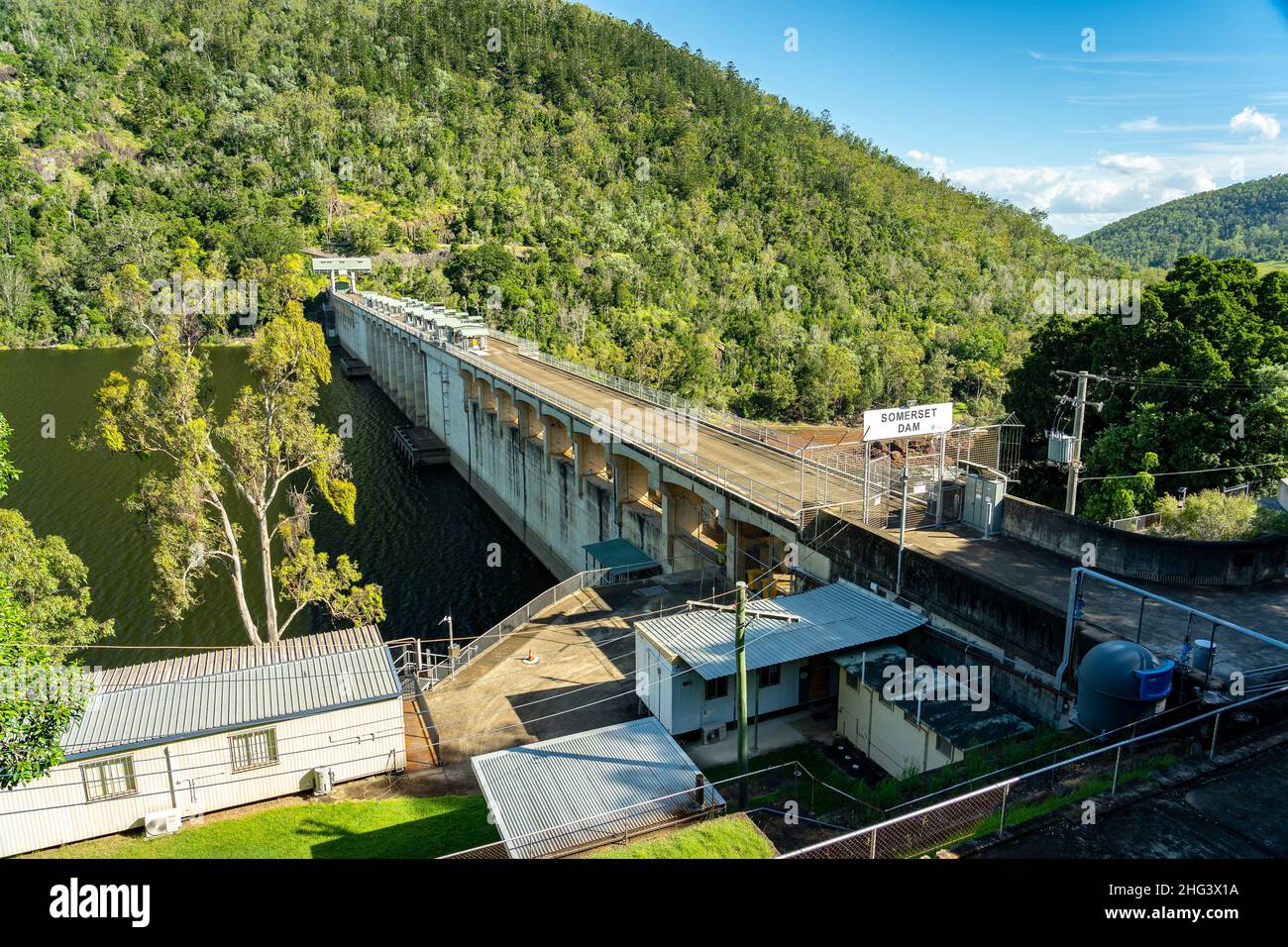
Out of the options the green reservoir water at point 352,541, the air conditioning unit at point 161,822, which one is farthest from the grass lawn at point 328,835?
the green reservoir water at point 352,541

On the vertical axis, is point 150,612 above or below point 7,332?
below

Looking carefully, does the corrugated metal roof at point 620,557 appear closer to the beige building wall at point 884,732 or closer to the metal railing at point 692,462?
the metal railing at point 692,462

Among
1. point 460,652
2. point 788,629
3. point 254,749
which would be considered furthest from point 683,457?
point 254,749

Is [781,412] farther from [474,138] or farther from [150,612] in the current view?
[474,138]

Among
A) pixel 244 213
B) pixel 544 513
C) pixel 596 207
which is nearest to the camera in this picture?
pixel 544 513

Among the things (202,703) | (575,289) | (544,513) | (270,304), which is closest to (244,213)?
(270,304)
